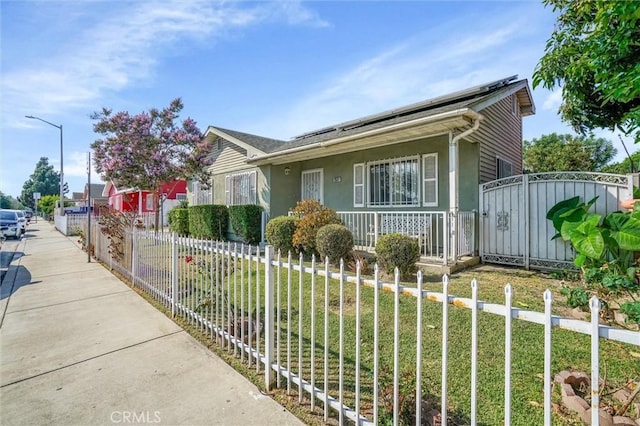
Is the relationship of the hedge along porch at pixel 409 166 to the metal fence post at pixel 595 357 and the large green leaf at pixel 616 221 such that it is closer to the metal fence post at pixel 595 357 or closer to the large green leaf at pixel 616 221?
the large green leaf at pixel 616 221

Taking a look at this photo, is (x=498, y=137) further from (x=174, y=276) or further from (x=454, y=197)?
(x=174, y=276)

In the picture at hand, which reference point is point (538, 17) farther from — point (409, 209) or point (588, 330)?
point (588, 330)

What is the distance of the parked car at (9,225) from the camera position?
59.0 ft

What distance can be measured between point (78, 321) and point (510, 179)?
951 cm

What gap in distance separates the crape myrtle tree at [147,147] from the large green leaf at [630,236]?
45.4 feet

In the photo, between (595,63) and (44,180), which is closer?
(595,63)

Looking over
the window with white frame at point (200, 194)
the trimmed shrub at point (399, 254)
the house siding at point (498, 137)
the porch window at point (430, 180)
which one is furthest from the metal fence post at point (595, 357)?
the window with white frame at point (200, 194)

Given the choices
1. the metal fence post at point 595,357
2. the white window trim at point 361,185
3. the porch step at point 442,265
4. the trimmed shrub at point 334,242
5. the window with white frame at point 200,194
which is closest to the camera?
the metal fence post at point 595,357

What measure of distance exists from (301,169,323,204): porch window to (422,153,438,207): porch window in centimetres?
427

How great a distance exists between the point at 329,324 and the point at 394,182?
22.0ft

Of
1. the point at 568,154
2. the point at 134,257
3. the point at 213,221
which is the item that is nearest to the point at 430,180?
the point at 134,257

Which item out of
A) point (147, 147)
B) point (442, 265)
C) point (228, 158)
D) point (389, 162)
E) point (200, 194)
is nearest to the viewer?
point (442, 265)

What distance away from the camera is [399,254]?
6.57 metres

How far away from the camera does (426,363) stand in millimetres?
3379
